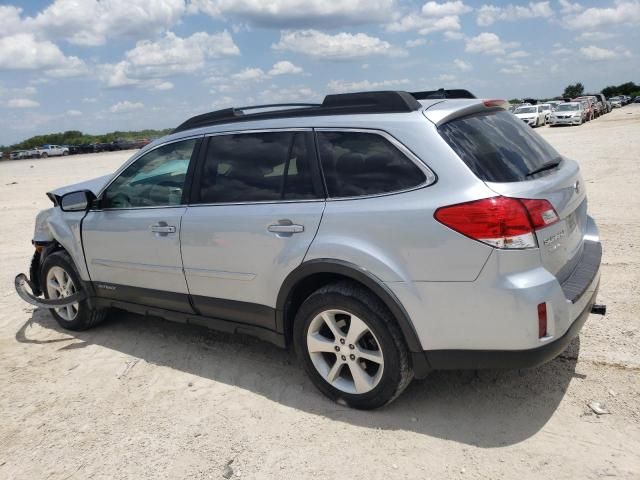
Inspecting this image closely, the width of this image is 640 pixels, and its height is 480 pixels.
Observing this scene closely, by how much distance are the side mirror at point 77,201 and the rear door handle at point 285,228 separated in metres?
2.02

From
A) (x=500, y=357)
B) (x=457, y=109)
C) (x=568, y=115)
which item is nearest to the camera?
(x=500, y=357)

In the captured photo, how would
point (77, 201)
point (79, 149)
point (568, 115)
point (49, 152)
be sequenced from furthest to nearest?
1. point (79, 149)
2. point (49, 152)
3. point (568, 115)
4. point (77, 201)

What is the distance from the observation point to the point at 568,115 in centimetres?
3556

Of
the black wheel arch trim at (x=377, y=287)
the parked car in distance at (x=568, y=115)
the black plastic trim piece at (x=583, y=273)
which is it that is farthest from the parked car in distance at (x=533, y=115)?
the black wheel arch trim at (x=377, y=287)

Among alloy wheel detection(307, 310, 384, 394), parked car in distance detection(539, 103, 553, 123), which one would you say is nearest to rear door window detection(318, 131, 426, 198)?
alloy wheel detection(307, 310, 384, 394)

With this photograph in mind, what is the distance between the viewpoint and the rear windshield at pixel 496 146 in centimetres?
300

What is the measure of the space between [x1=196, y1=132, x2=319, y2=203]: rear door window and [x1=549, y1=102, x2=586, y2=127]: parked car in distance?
36.3 meters

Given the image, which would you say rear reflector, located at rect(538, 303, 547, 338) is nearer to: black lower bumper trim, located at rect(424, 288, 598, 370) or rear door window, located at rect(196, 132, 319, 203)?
black lower bumper trim, located at rect(424, 288, 598, 370)

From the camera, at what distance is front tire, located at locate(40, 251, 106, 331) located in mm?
5078

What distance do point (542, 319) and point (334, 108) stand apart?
1787 mm

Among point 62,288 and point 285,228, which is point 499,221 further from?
point 62,288

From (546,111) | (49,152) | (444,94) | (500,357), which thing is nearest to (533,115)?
(546,111)

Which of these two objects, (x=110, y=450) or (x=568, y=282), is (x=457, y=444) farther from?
(x=110, y=450)

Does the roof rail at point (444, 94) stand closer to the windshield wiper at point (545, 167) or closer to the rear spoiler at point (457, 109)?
the rear spoiler at point (457, 109)
